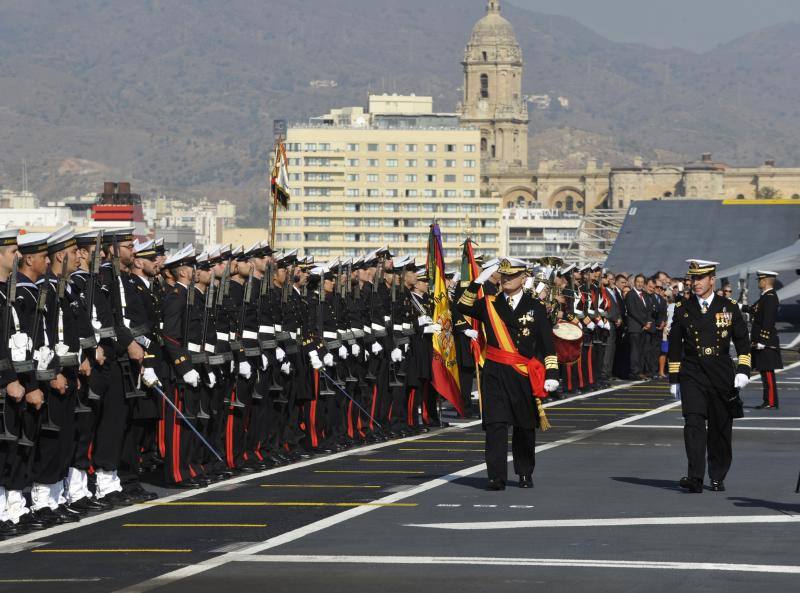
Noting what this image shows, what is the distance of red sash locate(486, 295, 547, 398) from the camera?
51.9 feet

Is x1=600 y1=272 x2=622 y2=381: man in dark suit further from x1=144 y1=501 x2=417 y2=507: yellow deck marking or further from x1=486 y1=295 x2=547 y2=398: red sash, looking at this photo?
x1=144 y1=501 x2=417 y2=507: yellow deck marking

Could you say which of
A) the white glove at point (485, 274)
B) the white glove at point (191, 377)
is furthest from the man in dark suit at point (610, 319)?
the white glove at point (191, 377)

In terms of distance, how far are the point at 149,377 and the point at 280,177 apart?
582 inches

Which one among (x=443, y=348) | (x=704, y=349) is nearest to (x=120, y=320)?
(x=704, y=349)

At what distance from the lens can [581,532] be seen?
13086mm

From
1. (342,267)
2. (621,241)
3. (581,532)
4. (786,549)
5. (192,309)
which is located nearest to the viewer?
(786,549)

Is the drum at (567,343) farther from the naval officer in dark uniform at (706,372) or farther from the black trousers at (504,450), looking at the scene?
the black trousers at (504,450)

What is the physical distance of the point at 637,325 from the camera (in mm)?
33250

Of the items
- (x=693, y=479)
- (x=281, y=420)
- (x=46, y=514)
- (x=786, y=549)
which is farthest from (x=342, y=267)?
(x=786, y=549)

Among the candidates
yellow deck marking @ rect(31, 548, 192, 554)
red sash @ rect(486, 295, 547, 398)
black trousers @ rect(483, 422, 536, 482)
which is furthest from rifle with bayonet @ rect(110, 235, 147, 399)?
red sash @ rect(486, 295, 547, 398)

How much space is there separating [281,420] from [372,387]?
9.90 feet

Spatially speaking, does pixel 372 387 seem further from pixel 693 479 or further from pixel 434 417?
pixel 693 479

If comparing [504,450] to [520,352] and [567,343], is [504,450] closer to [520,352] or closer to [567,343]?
[520,352]

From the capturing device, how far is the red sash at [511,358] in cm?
1580
